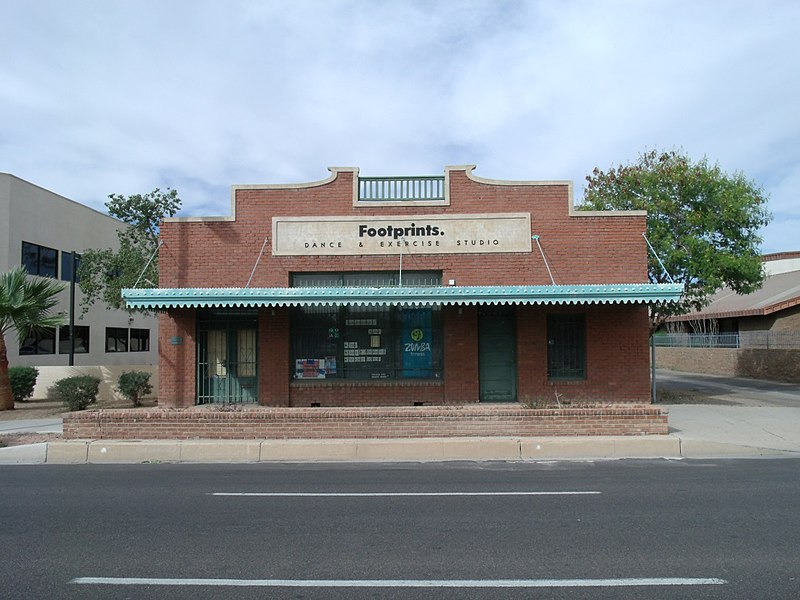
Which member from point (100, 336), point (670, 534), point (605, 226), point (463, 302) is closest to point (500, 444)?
point (463, 302)

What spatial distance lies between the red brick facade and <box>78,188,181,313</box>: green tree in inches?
202

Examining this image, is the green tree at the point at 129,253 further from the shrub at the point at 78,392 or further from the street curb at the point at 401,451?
the street curb at the point at 401,451

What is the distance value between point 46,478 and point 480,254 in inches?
416

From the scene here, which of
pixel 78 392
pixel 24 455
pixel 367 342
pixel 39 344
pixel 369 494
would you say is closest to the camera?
pixel 369 494

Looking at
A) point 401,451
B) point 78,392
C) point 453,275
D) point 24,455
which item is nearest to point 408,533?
point 401,451

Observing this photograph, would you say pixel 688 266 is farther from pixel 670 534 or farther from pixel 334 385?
pixel 670 534

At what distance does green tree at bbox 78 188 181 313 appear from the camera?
71.7 feet

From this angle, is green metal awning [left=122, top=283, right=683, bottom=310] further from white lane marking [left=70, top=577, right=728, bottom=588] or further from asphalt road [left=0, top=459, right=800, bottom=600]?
white lane marking [left=70, top=577, right=728, bottom=588]

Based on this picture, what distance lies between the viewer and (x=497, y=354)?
16.8 m

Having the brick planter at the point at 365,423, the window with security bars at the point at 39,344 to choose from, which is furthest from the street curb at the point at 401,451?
the window with security bars at the point at 39,344

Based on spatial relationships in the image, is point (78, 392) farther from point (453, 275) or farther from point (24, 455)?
point (453, 275)

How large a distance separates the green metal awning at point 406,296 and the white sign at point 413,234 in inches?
92.5

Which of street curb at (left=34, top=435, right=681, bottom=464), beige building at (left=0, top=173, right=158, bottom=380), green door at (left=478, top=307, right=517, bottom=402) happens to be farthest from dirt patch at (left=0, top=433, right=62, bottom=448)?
green door at (left=478, top=307, right=517, bottom=402)

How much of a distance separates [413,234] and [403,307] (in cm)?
183
